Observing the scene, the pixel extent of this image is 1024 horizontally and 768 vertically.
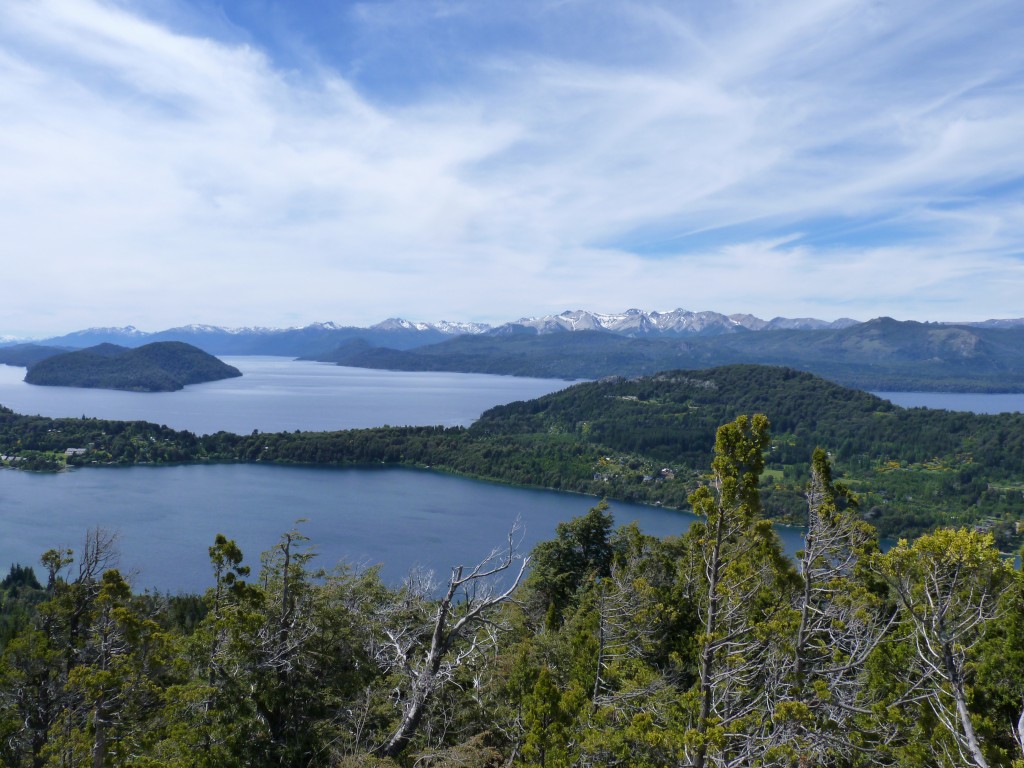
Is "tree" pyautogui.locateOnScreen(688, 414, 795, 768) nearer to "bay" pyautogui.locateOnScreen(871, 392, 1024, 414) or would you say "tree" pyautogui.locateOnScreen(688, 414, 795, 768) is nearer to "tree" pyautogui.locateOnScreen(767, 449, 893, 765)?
"tree" pyautogui.locateOnScreen(767, 449, 893, 765)

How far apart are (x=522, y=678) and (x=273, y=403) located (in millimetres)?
124478

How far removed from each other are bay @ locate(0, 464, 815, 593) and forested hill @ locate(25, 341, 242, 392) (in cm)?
9426

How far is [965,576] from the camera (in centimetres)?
521

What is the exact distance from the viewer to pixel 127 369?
158 metres

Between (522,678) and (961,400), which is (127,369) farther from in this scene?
(961,400)

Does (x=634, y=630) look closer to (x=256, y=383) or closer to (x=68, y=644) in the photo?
(x=68, y=644)

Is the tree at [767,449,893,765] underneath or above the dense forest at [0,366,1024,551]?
above

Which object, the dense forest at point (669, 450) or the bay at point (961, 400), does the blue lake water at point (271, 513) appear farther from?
the bay at point (961, 400)

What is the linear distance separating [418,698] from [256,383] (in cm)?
18197

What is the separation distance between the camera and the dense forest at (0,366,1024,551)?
194 feet

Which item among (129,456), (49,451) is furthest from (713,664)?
(49,451)

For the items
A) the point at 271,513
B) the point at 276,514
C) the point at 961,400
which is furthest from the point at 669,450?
the point at 961,400

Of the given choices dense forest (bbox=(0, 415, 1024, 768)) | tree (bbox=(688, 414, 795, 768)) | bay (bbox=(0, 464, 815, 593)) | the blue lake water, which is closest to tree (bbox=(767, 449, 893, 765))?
dense forest (bbox=(0, 415, 1024, 768))

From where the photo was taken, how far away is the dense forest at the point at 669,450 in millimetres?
59188
